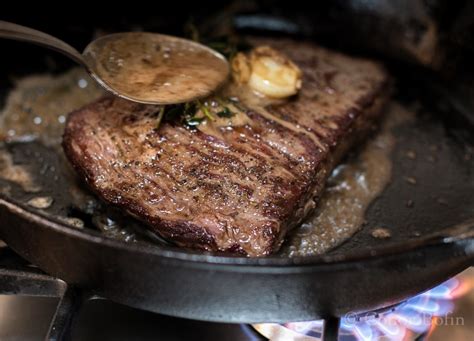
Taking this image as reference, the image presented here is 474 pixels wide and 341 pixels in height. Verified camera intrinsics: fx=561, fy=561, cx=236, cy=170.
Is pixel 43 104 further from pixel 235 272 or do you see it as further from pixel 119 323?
pixel 235 272

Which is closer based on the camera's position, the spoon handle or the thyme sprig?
the spoon handle

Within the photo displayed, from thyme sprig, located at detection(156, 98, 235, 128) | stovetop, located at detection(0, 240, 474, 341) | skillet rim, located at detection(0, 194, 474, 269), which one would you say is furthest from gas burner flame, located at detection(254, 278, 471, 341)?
thyme sprig, located at detection(156, 98, 235, 128)

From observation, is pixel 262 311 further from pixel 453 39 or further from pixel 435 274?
pixel 453 39

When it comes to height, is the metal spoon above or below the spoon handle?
below

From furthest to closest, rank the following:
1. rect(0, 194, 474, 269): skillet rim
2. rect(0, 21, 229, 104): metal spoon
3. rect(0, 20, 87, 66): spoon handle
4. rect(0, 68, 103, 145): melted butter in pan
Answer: rect(0, 68, 103, 145): melted butter in pan → rect(0, 21, 229, 104): metal spoon → rect(0, 20, 87, 66): spoon handle → rect(0, 194, 474, 269): skillet rim

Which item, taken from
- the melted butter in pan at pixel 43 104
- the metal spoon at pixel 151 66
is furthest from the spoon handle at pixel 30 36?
the melted butter in pan at pixel 43 104

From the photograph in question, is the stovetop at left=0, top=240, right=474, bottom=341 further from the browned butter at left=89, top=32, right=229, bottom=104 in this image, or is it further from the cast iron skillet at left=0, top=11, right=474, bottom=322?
the browned butter at left=89, top=32, right=229, bottom=104

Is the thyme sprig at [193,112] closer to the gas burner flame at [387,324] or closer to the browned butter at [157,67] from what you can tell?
the browned butter at [157,67]

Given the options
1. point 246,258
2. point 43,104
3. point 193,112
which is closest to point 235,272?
point 246,258

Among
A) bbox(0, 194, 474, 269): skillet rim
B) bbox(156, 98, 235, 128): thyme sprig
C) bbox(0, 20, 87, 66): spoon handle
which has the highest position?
bbox(0, 20, 87, 66): spoon handle
